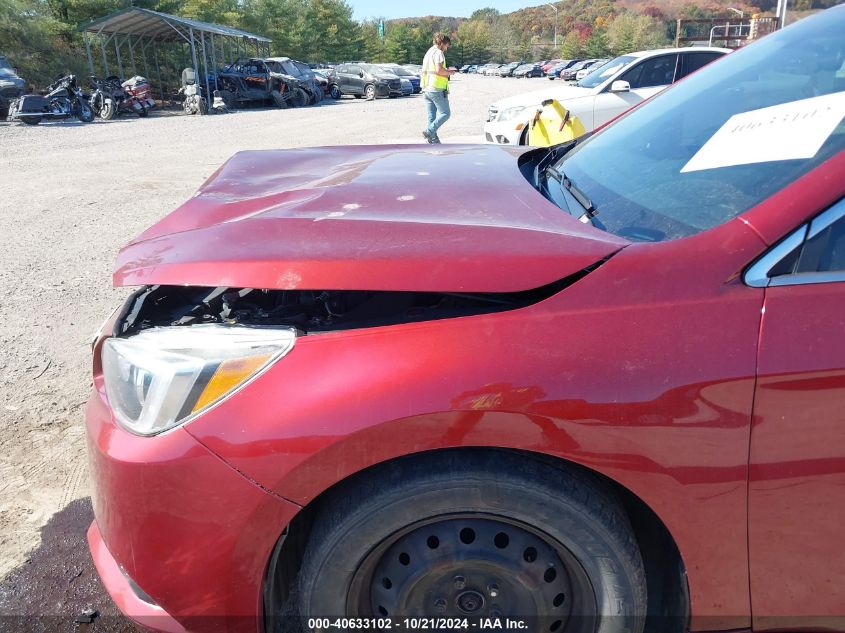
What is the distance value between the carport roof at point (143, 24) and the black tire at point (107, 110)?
505cm

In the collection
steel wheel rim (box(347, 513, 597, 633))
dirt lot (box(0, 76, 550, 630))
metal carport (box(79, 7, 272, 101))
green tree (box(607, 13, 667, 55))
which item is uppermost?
green tree (box(607, 13, 667, 55))

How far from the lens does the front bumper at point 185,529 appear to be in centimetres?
148

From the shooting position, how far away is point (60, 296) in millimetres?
4777

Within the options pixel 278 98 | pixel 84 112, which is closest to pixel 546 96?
pixel 84 112

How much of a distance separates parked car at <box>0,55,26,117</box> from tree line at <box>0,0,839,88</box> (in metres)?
10.9

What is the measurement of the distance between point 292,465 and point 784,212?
1.24 m

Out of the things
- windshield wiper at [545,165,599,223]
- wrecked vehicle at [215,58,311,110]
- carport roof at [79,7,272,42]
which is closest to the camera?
windshield wiper at [545,165,599,223]

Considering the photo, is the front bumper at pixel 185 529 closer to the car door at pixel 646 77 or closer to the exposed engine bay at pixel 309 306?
the exposed engine bay at pixel 309 306

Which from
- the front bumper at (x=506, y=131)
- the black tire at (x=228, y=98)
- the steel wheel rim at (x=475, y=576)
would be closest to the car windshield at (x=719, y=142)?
the steel wheel rim at (x=475, y=576)

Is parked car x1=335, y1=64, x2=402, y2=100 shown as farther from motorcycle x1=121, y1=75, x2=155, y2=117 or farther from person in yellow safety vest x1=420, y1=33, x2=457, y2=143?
person in yellow safety vest x1=420, y1=33, x2=457, y2=143

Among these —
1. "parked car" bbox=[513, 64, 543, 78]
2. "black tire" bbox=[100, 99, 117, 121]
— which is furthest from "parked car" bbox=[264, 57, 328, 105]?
"parked car" bbox=[513, 64, 543, 78]

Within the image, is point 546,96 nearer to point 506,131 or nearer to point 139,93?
point 506,131

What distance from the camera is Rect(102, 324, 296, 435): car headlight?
1501mm

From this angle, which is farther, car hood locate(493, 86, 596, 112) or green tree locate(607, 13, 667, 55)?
green tree locate(607, 13, 667, 55)
